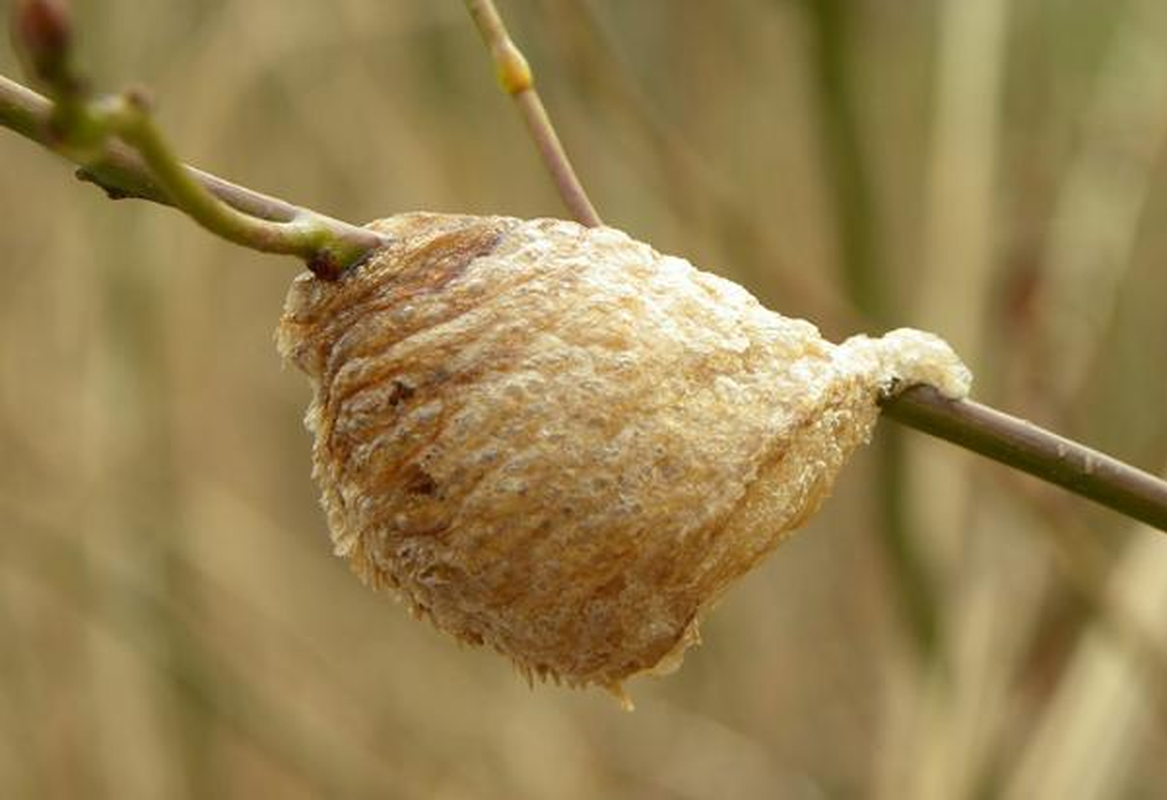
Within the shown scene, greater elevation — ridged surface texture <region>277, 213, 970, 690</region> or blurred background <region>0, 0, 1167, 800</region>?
blurred background <region>0, 0, 1167, 800</region>

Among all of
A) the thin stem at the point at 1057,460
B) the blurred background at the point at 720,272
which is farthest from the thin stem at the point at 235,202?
the blurred background at the point at 720,272

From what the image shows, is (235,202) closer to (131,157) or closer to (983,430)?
(131,157)

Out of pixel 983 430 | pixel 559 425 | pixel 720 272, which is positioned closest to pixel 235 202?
pixel 559 425

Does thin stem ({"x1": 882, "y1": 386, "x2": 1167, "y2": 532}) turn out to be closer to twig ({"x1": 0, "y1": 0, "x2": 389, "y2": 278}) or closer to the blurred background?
twig ({"x1": 0, "y1": 0, "x2": 389, "y2": 278})

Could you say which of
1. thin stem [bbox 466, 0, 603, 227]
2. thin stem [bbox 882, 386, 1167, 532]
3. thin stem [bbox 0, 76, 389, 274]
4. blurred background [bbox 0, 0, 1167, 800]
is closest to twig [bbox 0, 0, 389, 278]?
thin stem [bbox 0, 76, 389, 274]

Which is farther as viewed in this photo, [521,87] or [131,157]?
[521,87]

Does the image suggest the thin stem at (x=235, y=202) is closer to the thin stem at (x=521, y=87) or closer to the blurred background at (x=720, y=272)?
the thin stem at (x=521, y=87)

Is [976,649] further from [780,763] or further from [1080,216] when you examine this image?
[780,763]
